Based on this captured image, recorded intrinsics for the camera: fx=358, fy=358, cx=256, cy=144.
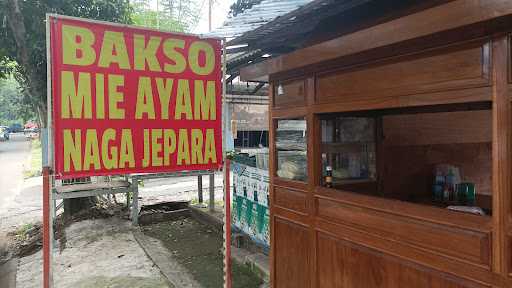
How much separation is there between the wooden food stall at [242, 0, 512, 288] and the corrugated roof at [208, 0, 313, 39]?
369 millimetres

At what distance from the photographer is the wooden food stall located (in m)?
1.84

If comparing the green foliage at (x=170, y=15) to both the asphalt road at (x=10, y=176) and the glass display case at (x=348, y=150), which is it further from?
the glass display case at (x=348, y=150)

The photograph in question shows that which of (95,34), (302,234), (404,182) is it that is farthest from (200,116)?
(404,182)

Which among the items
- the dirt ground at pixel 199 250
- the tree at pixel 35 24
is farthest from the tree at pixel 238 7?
the dirt ground at pixel 199 250

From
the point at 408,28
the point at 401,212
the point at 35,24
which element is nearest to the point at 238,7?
the point at 35,24

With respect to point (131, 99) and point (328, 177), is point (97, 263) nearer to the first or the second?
point (131, 99)

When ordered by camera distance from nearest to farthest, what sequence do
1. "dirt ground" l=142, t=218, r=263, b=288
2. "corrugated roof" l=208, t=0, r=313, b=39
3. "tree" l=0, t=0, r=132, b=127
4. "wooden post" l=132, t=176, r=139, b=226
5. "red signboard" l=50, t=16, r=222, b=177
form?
"red signboard" l=50, t=16, r=222, b=177 < "corrugated roof" l=208, t=0, r=313, b=39 < "dirt ground" l=142, t=218, r=263, b=288 < "tree" l=0, t=0, r=132, b=127 < "wooden post" l=132, t=176, r=139, b=226

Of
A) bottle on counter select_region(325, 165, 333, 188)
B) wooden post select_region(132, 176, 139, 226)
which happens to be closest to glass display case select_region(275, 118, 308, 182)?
bottle on counter select_region(325, 165, 333, 188)

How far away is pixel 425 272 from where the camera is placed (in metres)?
2.19

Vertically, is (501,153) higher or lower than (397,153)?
higher

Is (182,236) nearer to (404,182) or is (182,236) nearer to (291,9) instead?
(404,182)

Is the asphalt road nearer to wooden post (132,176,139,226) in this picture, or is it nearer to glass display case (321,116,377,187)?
wooden post (132,176,139,226)

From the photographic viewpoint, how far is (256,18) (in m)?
3.13

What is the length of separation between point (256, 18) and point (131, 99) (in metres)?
1.27
